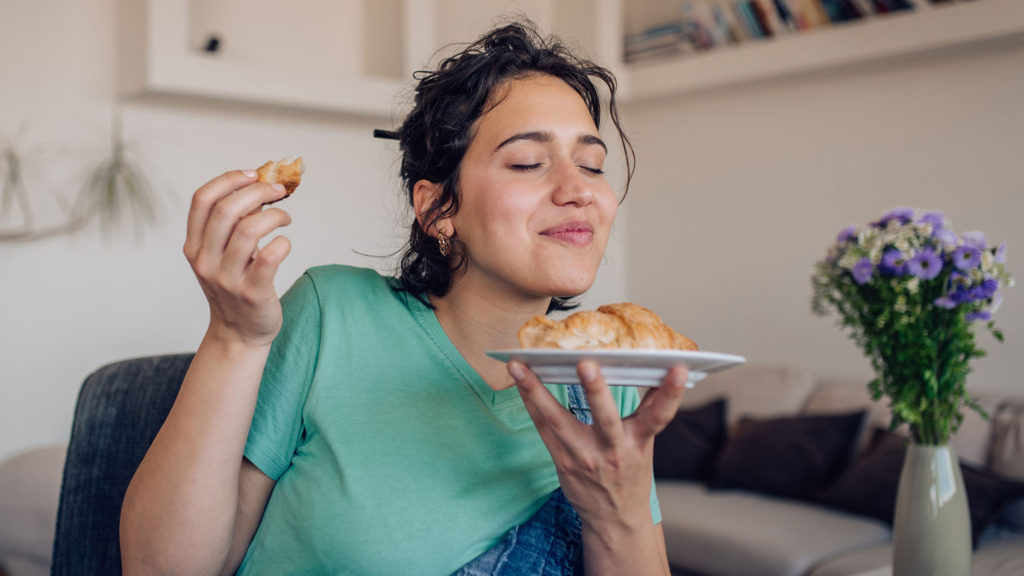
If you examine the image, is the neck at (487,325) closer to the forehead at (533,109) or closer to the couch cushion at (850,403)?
the forehead at (533,109)

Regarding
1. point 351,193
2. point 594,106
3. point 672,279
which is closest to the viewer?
point 594,106

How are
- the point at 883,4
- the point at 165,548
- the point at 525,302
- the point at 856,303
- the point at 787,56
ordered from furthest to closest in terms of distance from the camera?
the point at 787,56
the point at 883,4
the point at 856,303
the point at 525,302
the point at 165,548

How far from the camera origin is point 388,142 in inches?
124

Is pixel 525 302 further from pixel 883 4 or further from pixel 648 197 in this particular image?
pixel 648 197

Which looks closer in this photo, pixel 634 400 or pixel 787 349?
pixel 634 400

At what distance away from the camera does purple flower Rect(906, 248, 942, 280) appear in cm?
168

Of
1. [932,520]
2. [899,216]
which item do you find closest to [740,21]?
[899,216]

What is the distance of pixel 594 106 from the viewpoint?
1623 millimetres

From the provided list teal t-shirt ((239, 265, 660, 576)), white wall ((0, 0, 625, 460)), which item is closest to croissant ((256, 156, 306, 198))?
teal t-shirt ((239, 265, 660, 576))

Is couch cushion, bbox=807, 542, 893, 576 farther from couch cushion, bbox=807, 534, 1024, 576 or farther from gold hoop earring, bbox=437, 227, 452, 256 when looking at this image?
gold hoop earring, bbox=437, 227, 452, 256

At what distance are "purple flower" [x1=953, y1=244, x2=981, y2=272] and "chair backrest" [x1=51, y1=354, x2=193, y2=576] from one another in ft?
4.43

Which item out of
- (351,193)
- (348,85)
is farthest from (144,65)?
(351,193)

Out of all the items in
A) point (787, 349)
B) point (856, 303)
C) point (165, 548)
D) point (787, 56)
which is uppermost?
point (787, 56)

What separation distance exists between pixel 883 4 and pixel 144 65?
3004 millimetres
